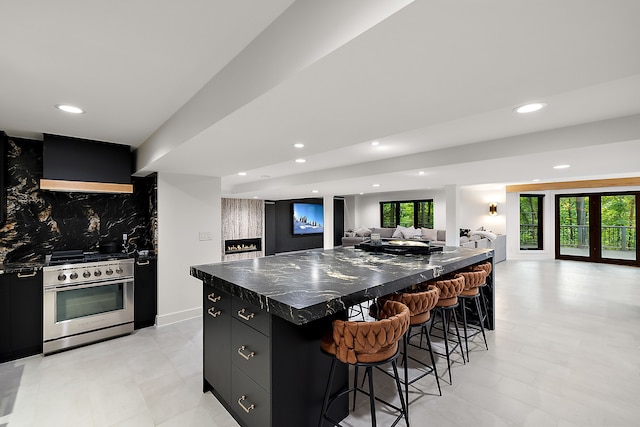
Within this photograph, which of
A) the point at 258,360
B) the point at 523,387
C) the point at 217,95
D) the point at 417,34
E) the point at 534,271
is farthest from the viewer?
the point at 534,271

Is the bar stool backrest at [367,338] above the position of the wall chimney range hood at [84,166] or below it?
below

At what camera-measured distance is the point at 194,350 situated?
301cm

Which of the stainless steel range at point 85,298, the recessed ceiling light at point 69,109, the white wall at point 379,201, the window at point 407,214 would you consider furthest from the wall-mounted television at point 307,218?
the recessed ceiling light at point 69,109

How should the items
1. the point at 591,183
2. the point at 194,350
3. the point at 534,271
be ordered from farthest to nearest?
the point at 591,183 < the point at 534,271 < the point at 194,350

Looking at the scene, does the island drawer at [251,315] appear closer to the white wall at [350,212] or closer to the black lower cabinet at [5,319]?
the black lower cabinet at [5,319]

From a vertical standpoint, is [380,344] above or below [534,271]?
above

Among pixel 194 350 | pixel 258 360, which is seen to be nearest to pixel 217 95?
pixel 258 360

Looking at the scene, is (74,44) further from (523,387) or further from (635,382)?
(635,382)

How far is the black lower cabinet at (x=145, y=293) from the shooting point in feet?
11.6

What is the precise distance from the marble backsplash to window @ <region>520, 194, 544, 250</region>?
9.91 m

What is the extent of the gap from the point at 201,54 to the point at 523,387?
128 inches

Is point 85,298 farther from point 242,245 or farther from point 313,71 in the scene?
point 242,245

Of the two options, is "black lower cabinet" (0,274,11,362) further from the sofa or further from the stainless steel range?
the sofa

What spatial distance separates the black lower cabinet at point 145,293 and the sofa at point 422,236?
150 inches
